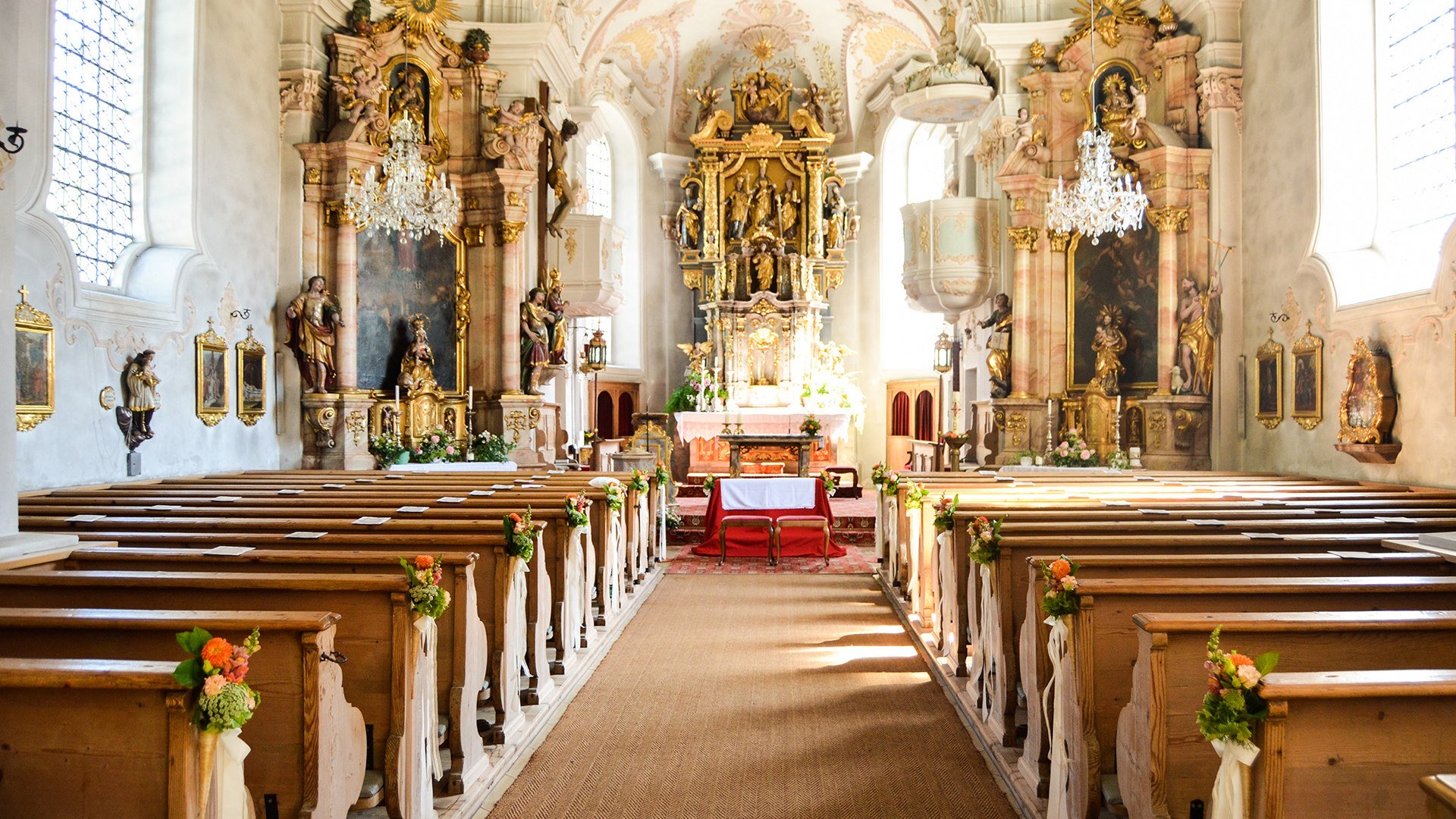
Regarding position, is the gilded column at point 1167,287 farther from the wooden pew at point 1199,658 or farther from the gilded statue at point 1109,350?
the wooden pew at point 1199,658

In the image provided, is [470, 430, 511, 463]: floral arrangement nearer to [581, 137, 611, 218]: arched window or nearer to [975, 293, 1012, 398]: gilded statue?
[975, 293, 1012, 398]: gilded statue

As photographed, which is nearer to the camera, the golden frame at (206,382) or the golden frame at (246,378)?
the golden frame at (206,382)

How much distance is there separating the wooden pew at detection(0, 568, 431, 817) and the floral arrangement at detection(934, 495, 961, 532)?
3553 mm

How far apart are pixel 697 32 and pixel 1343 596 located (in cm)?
2015

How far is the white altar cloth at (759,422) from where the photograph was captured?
64.3ft

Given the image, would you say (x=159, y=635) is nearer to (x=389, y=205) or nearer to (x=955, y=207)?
(x=389, y=205)

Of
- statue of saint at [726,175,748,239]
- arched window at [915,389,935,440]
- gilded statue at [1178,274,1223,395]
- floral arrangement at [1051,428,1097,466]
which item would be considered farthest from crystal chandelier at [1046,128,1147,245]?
statue of saint at [726,175,748,239]

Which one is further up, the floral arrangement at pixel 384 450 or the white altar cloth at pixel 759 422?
the white altar cloth at pixel 759 422

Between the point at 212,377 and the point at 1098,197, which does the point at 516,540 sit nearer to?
the point at 212,377

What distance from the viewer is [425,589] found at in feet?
12.3

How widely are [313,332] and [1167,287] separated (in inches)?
420

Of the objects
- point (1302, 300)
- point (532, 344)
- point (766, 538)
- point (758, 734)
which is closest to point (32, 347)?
point (758, 734)

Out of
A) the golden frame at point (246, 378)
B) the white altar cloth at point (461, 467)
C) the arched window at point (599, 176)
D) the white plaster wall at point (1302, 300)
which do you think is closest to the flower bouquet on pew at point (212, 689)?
the golden frame at point (246, 378)

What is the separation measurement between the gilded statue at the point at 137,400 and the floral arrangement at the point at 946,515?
7.06 meters
